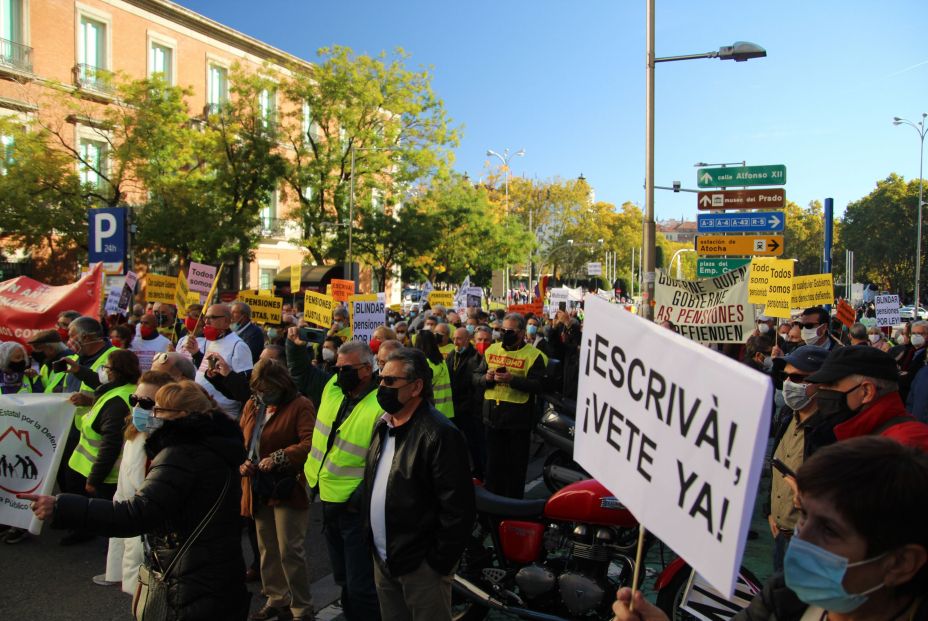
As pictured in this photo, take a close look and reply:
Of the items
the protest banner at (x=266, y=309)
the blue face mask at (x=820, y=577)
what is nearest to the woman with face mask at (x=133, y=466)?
the blue face mask at (x=820, y=577)

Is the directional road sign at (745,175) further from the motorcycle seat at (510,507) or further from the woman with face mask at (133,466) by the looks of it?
the woman with face mask at (133,466)

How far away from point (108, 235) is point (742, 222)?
36.3 feet

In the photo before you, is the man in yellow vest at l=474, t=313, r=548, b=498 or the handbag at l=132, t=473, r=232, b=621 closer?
the handbag at l=132, t=473, r=232, b=621

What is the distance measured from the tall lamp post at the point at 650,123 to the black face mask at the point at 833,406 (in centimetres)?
901

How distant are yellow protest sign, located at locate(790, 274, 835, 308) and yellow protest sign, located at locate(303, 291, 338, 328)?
22.4 ft

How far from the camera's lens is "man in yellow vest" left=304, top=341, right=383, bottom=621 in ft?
13.7

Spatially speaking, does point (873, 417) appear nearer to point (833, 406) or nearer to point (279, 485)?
point (833, 406)

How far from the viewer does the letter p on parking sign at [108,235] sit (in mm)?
11578

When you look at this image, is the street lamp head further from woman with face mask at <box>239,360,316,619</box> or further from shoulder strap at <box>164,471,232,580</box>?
shoulder strap at <box>164,471,232,580</box>

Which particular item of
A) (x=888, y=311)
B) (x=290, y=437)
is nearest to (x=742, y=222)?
(x=888, y=311)

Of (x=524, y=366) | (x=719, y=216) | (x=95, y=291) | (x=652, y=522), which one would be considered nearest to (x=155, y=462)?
(x=652, y=522)

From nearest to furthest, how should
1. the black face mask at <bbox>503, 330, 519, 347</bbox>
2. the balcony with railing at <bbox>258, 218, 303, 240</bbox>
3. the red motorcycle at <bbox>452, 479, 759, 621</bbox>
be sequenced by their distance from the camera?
the red motorcycle at <bbox>452, 479, 759, 621</bbox> < the black face mask at <bbox>503, 330, 519, 347</bbox> < the balcony with railing at <bbox>258, 218, 303, 240</bbox>

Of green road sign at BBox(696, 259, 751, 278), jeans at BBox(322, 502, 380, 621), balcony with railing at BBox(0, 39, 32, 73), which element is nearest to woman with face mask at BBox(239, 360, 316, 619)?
jeans at BBox(322, 502, 380, 621)

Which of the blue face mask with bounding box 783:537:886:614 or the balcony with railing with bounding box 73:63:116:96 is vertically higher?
the balcony with railing with bounding box 73:63:116:96
